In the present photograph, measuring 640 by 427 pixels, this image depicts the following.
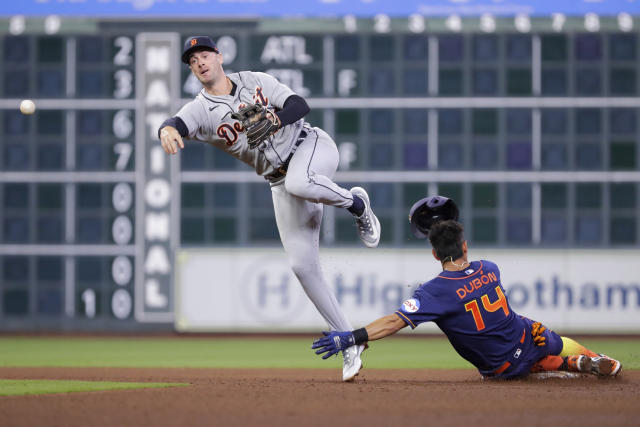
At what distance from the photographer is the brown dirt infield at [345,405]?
145 inches

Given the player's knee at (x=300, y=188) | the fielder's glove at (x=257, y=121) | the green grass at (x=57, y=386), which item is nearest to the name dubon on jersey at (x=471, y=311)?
the player's knee at (x=300, y=188)

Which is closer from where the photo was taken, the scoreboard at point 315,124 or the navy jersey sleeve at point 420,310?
the navy jersey sleeve at point 420,310

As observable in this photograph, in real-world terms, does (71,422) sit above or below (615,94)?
below

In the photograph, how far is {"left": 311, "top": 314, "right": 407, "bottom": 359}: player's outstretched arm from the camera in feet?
15.6

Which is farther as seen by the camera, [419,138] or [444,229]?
[419,138]

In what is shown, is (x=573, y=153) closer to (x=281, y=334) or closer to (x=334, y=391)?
(x=281, y=334)

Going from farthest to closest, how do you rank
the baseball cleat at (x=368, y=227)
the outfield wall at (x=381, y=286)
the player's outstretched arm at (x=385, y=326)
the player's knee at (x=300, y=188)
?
1. the outfield wall at (x=381, y=286)
2. the baseball cleat at (x=368, y=227)
3. the player's knee at (x=300, y=188)
4. the player's outstretched arm at (x=385, y=326)

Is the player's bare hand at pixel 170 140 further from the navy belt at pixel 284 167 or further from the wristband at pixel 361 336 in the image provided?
the wristband at pixel 361 336

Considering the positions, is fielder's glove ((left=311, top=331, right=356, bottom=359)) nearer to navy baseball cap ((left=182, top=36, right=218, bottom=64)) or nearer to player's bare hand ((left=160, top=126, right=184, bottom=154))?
player's bare hand ((left=160, top=126, right=184, bottom=154))

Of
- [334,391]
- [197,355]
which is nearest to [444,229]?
[334,391]

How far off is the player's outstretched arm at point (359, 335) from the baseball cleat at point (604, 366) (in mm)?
1116

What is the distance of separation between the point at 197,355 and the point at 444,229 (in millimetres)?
5234

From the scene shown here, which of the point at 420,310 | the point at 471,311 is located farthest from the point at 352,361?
the point at 471,311

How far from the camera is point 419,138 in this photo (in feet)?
37.7
